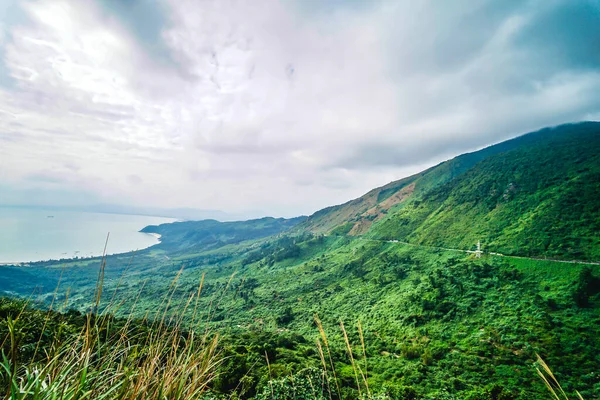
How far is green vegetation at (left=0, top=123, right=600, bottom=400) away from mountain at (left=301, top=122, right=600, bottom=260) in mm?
369

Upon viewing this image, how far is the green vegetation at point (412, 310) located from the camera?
121 inches

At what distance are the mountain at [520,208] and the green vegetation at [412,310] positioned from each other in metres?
0.37

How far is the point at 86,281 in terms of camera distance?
118m

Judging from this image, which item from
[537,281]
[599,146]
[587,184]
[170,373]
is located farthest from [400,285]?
[599,146]

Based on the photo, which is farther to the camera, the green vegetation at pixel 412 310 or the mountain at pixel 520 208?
the mountain at pixel 520 208

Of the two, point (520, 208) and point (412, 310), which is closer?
point (412, 310)

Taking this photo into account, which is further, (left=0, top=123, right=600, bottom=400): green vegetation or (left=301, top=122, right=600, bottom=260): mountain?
(left=301, top=122, right=600, bottom=260): mountain

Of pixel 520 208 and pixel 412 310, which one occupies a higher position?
pixel 520 208

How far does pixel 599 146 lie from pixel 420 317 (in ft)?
227

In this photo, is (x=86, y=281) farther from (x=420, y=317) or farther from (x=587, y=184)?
(x=587, y=184)

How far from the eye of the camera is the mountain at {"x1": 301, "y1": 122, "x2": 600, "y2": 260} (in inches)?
1794

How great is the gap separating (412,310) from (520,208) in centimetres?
3634

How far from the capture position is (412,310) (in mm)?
43938

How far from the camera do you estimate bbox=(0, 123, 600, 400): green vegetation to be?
307 cm
